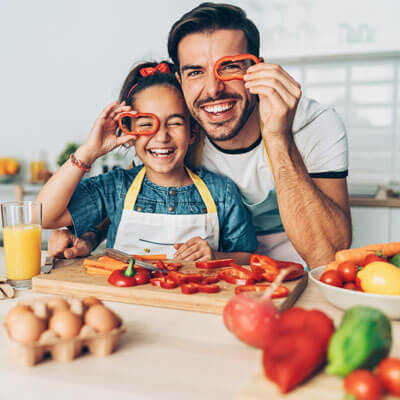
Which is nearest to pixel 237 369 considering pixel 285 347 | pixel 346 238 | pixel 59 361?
pixel 285 347

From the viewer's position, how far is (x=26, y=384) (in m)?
0.67

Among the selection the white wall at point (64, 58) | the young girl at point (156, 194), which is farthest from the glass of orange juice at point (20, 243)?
the white wall at point (64, 58)

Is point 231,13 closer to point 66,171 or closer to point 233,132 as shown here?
point 233,132

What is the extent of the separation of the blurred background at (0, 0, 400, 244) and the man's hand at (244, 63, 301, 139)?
211 centimetres

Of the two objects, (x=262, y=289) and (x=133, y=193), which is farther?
(x=133, y=193)

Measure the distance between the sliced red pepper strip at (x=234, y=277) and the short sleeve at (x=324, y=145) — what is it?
794 mm

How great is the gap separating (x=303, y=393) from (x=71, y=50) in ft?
14.8

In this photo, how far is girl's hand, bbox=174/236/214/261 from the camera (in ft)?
→ 4.62

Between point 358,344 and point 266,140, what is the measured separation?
1.07 m

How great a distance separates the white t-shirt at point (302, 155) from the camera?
1772mm

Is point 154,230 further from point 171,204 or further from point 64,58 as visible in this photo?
point 64,58

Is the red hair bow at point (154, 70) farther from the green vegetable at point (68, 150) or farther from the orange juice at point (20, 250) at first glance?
the green vegetable at point (68, 150)

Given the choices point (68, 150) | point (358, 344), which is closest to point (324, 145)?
point (358, 344)

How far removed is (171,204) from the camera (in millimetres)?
1726
